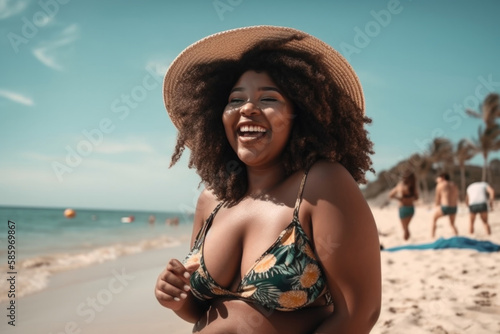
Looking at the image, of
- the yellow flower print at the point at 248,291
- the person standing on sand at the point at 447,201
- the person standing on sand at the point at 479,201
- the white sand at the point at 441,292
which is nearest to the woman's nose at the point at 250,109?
the yellow flower print at the point at 248,291

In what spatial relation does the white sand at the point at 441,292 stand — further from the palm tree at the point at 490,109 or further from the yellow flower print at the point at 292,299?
the palm tree at the point at 490,109

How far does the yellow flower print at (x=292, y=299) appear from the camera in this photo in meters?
1.64

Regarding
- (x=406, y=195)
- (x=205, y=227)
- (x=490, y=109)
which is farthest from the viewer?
(x=490, y=109)

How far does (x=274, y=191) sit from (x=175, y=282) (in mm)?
594

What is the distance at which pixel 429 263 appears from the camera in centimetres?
709

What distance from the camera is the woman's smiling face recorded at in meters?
1.92

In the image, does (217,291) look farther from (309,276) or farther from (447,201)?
(447,201)

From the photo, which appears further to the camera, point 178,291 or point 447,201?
point 447,201

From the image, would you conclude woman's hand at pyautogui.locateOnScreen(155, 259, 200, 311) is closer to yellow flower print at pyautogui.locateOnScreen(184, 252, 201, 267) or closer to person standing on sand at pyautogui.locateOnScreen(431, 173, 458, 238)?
yellow flower print at pyautogui.locateOnScreen(184, 252, 201, 267)

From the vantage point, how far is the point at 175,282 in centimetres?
191

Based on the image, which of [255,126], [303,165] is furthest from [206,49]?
[303,165]

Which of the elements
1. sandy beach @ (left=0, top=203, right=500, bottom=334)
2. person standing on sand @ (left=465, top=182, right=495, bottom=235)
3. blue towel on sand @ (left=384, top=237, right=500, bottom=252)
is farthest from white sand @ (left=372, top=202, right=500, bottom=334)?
person standing on sand @ (left=465, top=182, right=495, bottom=235)

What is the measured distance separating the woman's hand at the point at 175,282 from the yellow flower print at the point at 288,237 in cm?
44

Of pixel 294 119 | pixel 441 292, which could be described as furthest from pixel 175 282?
pixel 441 292
